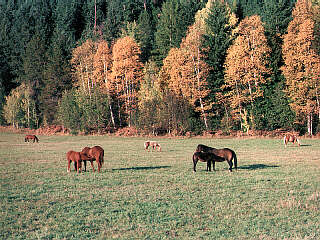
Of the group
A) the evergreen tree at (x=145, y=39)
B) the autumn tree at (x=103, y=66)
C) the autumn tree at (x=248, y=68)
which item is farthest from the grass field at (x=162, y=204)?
the evergreen tree at (x=145, y=39)

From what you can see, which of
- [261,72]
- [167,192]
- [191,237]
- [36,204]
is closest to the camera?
[191,237]

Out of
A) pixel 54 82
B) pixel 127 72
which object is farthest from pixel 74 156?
pixel 54 82

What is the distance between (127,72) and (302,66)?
2790cm

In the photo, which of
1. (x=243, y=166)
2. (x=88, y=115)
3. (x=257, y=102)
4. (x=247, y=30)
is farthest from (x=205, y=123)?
(x=243, y=166)

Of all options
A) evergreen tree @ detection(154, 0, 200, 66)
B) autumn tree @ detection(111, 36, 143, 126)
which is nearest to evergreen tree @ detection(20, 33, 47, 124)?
autumn tree @ detection(111, 36, 143, 126)

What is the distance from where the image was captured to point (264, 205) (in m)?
11.0

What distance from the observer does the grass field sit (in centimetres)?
870

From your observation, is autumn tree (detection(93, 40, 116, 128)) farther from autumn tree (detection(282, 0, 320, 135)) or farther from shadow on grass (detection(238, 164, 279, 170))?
shadow on grass (detection(238, 164, 279, 170))

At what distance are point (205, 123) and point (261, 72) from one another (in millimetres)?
10621

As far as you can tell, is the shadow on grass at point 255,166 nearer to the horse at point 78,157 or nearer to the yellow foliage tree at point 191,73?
the horse at point 78,157

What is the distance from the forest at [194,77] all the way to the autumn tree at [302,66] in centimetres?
12

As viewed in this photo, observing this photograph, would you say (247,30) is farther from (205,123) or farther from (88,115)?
(88,115)

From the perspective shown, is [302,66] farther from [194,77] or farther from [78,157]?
[78,157]

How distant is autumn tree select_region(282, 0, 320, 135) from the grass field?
26945 millimetres
